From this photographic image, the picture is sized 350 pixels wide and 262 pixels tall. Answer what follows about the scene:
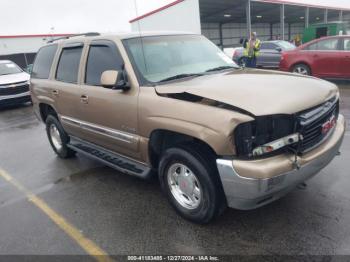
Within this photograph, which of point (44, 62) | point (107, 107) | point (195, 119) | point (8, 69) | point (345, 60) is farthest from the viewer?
point (8, 69)

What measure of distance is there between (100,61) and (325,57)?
27.7 feet

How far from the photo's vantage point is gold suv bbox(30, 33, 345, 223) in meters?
2.63

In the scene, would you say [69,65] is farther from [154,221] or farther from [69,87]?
[154,221]

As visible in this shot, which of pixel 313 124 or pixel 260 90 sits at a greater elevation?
pixel 260 90

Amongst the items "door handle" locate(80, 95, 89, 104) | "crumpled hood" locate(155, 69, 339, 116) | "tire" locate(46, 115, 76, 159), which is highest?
"crumpled hood" locate(155, 69, 339, 116)

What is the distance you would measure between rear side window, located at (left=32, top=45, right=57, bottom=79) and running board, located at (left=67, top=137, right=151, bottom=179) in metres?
1.26

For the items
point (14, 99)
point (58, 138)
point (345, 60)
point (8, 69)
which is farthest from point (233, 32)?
point (58, 138)

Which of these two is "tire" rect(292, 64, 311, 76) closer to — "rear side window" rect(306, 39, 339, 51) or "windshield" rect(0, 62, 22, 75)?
"rear side window" rect(306, 39, 339, 51)

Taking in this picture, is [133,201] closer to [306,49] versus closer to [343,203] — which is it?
[343,203]

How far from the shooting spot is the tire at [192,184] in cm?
289

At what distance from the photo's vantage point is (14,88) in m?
11.3

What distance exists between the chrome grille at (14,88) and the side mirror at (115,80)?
9.23 m

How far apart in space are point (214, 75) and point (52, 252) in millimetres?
2451

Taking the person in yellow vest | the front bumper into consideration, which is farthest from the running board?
the person in yellow vest
